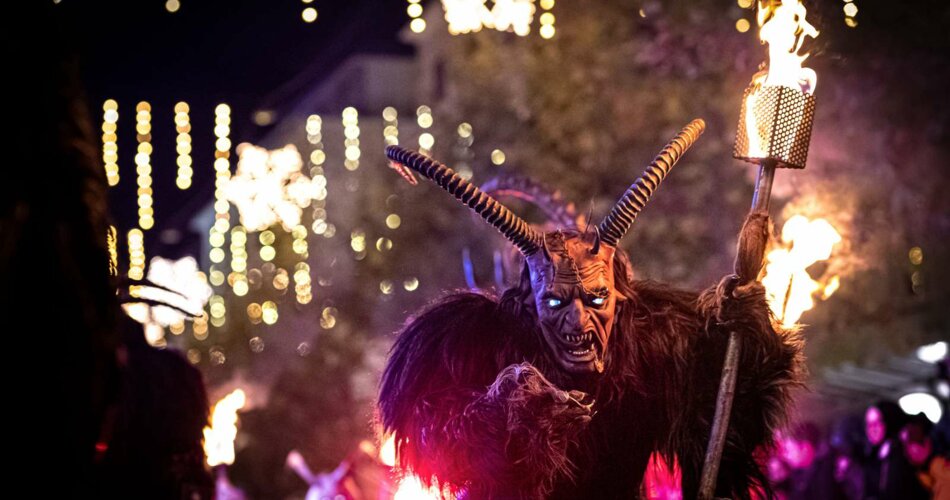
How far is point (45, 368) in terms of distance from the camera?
2619 mm

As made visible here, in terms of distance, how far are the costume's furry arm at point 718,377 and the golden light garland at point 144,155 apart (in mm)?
18240

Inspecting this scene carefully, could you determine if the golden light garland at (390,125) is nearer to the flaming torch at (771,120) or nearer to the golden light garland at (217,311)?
the golden light garland at (217,311)

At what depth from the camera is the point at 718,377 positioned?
576cm

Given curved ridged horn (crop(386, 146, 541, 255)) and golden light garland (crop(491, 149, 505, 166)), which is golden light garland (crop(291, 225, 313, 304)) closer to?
golden light garland (crop(491, 149, 505, 166))

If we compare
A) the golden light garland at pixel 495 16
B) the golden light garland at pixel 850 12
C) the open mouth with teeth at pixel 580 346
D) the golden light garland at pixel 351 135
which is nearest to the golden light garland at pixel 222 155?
the golden light garland at pixel 351 135

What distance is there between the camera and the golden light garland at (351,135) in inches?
1350

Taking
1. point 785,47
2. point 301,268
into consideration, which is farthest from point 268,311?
point 785,47

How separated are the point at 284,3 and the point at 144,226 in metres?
5.63

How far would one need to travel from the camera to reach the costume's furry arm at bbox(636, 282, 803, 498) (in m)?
5.71

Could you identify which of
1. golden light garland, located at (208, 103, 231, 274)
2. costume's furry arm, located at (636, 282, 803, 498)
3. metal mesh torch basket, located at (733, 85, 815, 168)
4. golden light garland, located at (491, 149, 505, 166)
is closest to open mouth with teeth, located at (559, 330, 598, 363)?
costume's furry arm, located at (636, 282, 803, 498)

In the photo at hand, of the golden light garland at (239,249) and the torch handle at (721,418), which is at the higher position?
the golden light garland at (239,249)

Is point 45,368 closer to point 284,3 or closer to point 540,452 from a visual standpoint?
point 540,452

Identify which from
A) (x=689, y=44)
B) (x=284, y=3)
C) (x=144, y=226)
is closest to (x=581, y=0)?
(x=689, y=44)

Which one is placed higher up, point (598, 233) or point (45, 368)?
point (598, 233)
